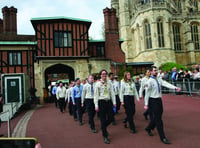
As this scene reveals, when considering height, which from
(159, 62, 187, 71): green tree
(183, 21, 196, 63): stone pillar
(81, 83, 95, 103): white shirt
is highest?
(183, 21, 196, 63): stone pillar

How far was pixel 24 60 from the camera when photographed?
727 inches

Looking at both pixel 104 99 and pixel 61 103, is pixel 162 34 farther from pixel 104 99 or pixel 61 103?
pixel 104 99

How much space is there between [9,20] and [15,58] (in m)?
11.5

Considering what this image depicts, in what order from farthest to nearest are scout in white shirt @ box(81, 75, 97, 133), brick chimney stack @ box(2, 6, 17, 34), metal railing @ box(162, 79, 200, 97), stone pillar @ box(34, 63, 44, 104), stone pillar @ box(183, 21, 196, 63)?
stone pillar @ box(183, 21, 196, 63)
brick chimney stack @ box(2, 6, 17, 34)
stone pillar @ box(34, 63, 44, 104)
metal railing @ box(162, 79, 200, 97)
scout in white shirt @ box(81, 75, 97, 133)

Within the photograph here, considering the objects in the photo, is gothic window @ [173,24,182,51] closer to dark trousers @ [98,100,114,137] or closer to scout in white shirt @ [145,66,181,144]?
scout in white shirt @ [145,66,181,144]

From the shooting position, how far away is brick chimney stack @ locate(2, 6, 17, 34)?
2550 cm

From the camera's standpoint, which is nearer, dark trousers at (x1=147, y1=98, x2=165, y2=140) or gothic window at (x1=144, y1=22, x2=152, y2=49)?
dark trousers at (x1=147, y1=98, x2=165, y2=140)

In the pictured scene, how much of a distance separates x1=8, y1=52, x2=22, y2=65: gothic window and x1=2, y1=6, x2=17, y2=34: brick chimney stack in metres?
9.75

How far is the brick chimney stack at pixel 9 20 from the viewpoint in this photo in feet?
83.7

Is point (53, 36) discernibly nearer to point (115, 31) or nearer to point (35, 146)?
point (115, 31)

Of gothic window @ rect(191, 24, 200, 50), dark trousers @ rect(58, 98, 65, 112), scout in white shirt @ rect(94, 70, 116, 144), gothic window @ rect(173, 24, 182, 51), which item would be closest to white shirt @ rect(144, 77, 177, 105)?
scout in white shirt @ rect(94, 70, 116, 144)

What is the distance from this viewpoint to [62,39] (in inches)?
683

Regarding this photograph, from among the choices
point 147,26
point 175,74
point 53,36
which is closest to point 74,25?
point 53,36

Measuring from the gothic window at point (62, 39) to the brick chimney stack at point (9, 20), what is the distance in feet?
42.5
